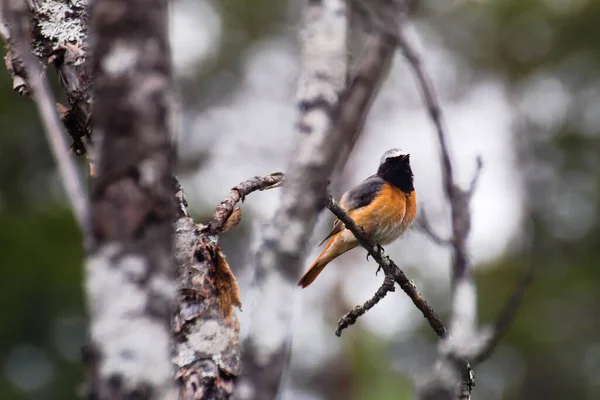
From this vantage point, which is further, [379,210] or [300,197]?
[379,210]

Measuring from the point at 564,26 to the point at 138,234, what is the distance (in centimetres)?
1501

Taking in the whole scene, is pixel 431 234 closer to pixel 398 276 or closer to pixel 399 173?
pixel 398 276

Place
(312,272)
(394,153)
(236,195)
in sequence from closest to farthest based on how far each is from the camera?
(236,195)
(312,272)
(394,153)

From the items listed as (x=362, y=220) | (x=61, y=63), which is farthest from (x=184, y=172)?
(x=61, y=63)

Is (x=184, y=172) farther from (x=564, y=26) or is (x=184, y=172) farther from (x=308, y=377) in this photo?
(x=564, y=26)

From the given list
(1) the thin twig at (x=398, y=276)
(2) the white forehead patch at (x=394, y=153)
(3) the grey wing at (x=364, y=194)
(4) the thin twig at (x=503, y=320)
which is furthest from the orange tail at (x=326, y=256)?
(4) the thin twig at (x=503, y=320)

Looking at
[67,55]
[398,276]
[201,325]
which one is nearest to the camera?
[201,325]

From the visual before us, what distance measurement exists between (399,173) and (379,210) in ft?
1.63

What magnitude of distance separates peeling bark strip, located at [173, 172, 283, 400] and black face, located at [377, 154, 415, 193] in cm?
319

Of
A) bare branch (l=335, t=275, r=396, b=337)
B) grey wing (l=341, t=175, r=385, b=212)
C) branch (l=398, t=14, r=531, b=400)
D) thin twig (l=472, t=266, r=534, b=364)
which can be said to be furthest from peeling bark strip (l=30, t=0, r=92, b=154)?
grey wing (l=341, t=175, r=385, b=212)

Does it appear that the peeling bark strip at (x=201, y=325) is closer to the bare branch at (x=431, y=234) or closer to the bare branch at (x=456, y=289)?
the bare branch at (x=431, y=234)

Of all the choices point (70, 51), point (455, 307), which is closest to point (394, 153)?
point (70, 51)

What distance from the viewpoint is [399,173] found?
694 cm

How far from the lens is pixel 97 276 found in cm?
212
